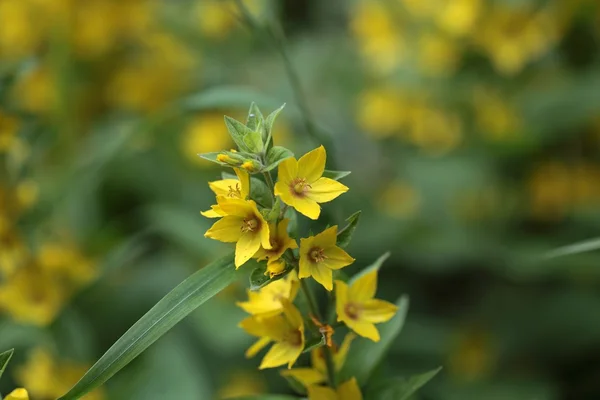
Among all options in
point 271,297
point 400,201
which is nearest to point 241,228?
point 271,297

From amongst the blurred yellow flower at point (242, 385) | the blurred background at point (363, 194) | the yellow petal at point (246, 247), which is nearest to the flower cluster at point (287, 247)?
the yellow petal at point (246, 247)

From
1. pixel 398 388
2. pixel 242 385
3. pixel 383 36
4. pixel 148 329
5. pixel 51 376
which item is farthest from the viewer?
pixel 383 36

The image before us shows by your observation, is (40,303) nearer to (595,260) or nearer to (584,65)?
(595,260)

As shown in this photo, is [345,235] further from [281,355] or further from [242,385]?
[242,385]

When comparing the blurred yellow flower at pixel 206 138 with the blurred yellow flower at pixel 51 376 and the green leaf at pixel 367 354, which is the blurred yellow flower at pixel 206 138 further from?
the green leaf at pixel 367 354

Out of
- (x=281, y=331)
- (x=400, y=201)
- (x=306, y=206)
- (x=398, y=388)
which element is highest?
(x=306, y=206)

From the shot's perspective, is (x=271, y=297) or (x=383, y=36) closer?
(x=271, y=297)

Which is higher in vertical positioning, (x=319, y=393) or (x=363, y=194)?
(x=319, y=393)
